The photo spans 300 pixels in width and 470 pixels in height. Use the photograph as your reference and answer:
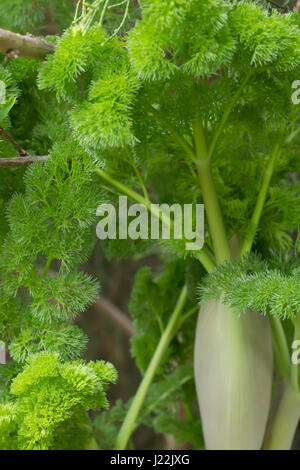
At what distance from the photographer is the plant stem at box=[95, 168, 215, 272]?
689 millimetres

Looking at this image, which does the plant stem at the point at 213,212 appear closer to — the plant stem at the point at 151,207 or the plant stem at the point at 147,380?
the plant stem at the point at 151,207

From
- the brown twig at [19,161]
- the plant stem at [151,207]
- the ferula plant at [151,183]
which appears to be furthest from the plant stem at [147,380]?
the brown twig at [19,161]

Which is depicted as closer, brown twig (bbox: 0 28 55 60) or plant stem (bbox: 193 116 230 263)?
brown twig (bbox: 0 28 55 60)

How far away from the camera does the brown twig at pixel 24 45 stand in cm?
58

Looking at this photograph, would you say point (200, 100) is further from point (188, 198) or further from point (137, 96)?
point (188, 198)

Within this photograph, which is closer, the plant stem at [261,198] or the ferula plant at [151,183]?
the ferula plant at [151,183]

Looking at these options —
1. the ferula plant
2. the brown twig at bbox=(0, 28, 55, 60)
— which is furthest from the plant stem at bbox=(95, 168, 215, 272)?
the brown twig at bbox=(0, 28, 55, 60)

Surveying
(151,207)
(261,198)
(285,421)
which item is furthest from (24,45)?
(285,421)

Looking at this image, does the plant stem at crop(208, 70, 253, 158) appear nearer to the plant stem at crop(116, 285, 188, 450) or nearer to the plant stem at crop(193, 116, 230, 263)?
the plant stem at crop(193, 116, 230, 263)

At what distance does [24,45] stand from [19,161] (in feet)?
0.41

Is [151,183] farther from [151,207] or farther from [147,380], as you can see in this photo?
[147,380]

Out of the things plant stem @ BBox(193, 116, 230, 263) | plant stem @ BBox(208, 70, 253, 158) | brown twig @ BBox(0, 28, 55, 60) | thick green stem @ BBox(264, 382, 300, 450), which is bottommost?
thick green stem @ BBox(264, 382, 300, 450)

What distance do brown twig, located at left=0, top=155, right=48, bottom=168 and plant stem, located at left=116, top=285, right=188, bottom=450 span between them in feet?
1.13
